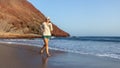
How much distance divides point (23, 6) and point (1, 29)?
2819 centimetres

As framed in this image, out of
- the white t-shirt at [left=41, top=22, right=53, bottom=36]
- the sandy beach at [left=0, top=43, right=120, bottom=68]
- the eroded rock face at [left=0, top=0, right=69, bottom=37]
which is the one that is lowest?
the sandy beach at [left=0, top=43, right=120, bottom=68]

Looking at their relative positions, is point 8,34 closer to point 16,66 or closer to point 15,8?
point 15,8

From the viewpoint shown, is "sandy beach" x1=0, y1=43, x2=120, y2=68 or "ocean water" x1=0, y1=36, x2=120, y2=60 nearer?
"sandy beach" x1=0, y1=43, x2=120, y2=68

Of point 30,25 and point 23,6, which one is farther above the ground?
point 23,6

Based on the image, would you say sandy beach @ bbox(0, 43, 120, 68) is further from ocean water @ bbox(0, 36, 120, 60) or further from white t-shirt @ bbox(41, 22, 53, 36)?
ocean water @ bbox(0, 36, 120, 60)

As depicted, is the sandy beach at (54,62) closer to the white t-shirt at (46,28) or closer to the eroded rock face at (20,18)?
the white t-shirt at (46,28)

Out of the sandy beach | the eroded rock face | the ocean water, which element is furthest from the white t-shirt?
the eroded rock face

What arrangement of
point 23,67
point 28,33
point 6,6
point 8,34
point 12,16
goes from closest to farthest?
1. point 23,67
2. point 8,34
3. point 28,33
4. point 12,16
5. point 6,6

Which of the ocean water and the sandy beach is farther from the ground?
the ocean water

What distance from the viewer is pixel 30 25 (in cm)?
8269

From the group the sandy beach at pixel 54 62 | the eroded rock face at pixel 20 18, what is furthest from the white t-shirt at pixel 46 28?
the eroded rock face at pixel 20 18

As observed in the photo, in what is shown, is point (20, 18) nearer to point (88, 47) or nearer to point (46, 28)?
point (88, 47)

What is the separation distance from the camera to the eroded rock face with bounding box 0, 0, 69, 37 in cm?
7731

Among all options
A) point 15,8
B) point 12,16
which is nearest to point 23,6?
point 15,8
